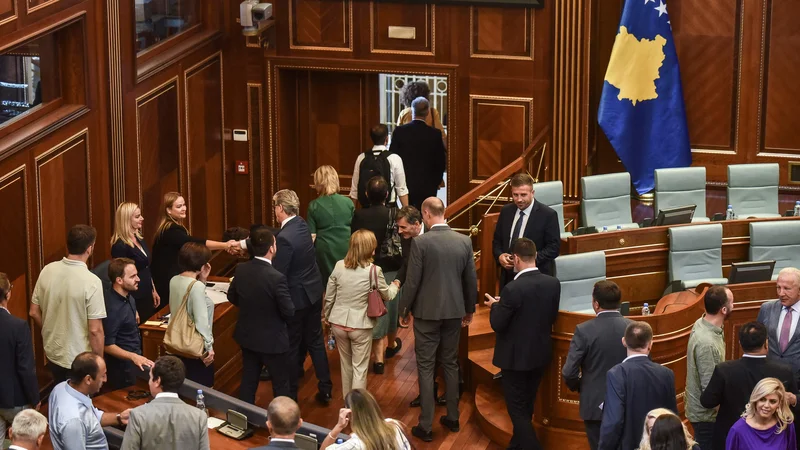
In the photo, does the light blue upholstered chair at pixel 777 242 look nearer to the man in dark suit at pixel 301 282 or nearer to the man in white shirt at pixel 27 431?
the man in dark suit at pixel 301 282

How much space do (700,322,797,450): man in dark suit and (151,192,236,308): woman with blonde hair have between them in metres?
3.32

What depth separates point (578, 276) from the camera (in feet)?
27.5

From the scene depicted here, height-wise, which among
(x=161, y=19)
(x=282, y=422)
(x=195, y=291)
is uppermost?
(x=161, y=19)

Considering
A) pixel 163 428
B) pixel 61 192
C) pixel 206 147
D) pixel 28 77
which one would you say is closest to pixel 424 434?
pixel 163 428

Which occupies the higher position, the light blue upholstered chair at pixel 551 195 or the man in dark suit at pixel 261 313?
the light blue upholstered chair at pixel 551 195

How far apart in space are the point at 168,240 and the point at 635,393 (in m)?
3.29

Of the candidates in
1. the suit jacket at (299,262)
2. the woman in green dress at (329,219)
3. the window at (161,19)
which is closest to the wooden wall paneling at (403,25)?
the window at (161,19)

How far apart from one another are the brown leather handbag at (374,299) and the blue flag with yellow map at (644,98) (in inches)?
150

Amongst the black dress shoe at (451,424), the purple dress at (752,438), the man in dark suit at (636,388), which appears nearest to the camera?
the purple dress at (752,438)

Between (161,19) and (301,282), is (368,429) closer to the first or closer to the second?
(301,282)

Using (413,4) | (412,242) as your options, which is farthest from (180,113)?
(412,242)

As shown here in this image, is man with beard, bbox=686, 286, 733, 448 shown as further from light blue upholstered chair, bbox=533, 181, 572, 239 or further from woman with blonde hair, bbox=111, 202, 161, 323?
woman with blonde hair, bbox=111, 202, 161, 323

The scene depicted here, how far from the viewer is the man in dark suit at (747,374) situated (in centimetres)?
627

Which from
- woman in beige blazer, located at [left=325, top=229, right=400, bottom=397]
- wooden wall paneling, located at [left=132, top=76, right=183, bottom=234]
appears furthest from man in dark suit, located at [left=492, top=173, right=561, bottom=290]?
wooden wall paneling, located at [left=132, top=76, right=183, bottom=234]
